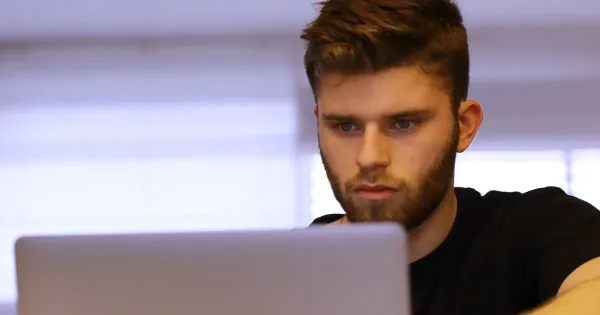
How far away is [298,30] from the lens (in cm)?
261

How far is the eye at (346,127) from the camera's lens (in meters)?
1.11

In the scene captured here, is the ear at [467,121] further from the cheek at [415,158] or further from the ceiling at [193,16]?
the ceiling at [193,16]

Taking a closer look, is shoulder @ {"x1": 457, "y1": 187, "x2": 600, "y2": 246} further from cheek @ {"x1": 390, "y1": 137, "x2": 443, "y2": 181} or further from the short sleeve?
cheek @ {"x1": 390, "y1": 137, "x2": 443, "y2": 181}

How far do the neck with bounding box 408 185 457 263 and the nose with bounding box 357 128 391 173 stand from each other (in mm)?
154

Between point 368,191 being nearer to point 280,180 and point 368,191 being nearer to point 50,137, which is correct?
point 280,180

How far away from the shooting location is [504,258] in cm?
115

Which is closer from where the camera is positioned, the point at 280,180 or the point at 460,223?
the point at 460,223

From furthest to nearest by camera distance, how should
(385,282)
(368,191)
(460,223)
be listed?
(460,223) < (368,191) < (385,282)

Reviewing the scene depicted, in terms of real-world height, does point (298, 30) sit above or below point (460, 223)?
above

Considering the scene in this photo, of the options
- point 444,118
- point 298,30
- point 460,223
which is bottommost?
point 460,223

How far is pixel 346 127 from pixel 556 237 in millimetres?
318

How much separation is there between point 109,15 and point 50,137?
0.44 meters

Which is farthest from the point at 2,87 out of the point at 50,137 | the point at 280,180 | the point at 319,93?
the point at 319,93

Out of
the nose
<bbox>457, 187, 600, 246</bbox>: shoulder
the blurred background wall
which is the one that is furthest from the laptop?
the blurred background wall
